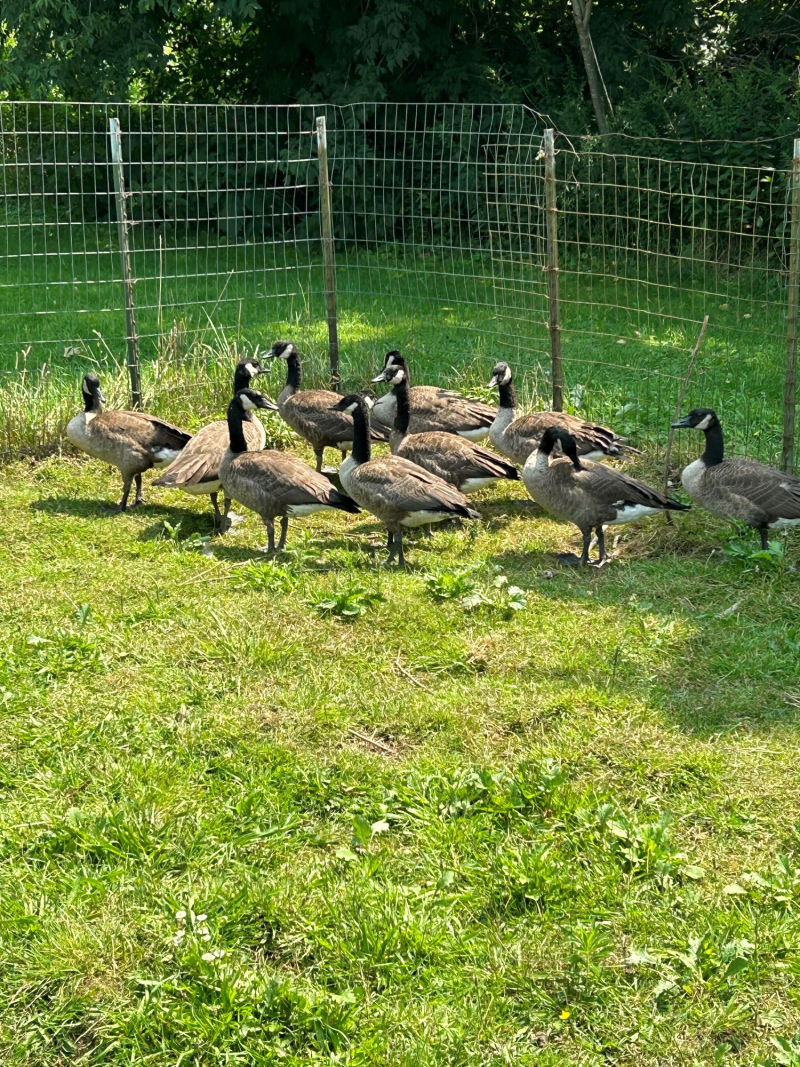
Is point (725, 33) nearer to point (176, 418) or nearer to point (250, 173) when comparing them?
point (250, 173)

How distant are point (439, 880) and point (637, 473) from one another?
570 centimetres

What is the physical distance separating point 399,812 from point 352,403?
14.3 ft

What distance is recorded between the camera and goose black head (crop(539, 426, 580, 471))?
801 cm

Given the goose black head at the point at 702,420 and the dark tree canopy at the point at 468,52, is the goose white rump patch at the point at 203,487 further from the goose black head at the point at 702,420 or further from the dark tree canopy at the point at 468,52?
the dark tree canopy at the point at 468,52

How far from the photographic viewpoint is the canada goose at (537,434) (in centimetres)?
899

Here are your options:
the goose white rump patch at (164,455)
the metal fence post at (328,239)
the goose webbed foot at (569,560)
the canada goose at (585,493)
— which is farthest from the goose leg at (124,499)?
the goose webbed foot at (569,560)

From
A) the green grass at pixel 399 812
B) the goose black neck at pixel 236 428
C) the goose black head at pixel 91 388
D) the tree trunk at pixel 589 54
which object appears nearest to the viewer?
the green grass at pixel 399 812

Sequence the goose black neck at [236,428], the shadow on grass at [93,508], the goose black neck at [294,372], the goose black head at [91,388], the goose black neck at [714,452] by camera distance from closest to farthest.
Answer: the goose black neck at [714,452], the goose black neck at [236,428], the shadow on grass at [93,508], the goose black head at [91,388], the goose black neck at [294,372]

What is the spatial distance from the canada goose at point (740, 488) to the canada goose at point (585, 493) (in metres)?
0.31

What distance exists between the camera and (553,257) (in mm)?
10125

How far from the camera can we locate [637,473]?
31.3ft

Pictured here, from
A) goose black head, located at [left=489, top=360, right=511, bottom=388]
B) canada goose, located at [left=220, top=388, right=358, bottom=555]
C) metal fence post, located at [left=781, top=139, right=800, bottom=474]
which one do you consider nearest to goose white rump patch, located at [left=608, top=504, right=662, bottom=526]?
metal fence post, located at [left=781, top=139, right=800, bottom=474]

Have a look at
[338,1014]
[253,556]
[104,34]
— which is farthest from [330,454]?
[104,34]

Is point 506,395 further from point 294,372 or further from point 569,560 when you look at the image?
point 569,560
